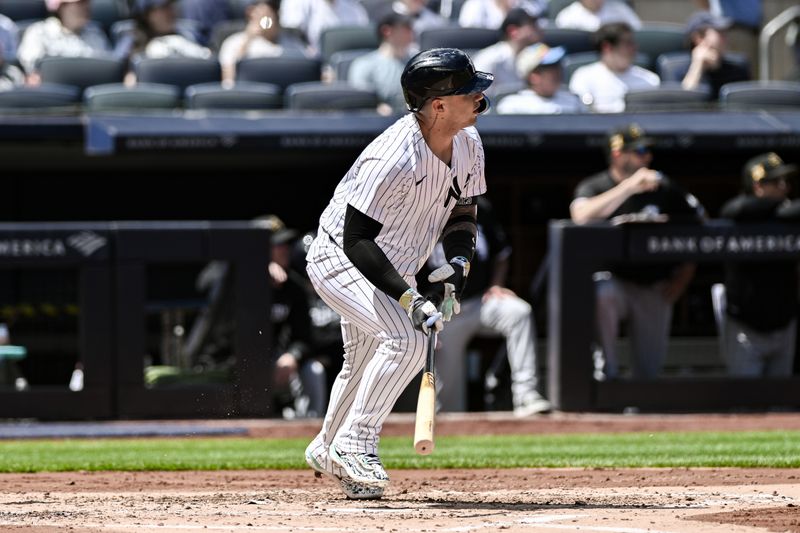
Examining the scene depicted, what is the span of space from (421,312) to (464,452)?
297 centimetres

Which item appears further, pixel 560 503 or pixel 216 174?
pixel 216 174

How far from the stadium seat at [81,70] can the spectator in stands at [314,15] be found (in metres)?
1.68

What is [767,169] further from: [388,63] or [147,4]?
[147,4]

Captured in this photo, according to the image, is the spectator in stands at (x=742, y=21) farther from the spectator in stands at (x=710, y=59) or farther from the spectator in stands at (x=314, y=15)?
the spectator in stands at (x=314, y=15)

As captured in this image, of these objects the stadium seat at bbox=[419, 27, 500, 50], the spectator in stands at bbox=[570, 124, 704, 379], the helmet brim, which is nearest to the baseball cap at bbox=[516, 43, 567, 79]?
the stadium seat at bbox=[419, 27, 500, 50]

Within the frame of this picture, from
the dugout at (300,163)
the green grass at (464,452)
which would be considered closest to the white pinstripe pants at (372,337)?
the green grass at (464,452)

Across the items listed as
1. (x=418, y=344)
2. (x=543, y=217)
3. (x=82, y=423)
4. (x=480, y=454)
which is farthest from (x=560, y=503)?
(x=543, y=217)

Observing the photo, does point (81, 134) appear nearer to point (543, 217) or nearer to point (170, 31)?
point (170, 31)

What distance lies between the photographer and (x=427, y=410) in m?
4.48

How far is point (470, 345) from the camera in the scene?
33.2ft

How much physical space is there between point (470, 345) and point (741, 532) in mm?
6155

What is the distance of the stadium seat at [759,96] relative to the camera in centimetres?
1049

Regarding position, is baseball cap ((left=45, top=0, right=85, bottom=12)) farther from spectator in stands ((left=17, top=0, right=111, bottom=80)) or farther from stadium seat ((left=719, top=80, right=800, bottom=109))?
stadium seat ((left=719, top=80, right=800, bottom=109))

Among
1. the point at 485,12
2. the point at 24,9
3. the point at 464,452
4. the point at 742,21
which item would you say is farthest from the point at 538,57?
the point at 24,9
